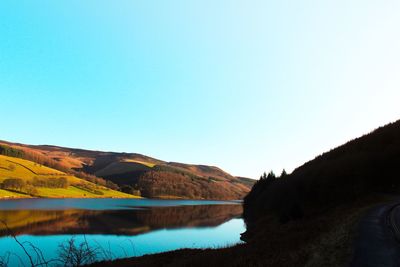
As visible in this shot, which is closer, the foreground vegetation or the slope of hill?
the foreground vegetation

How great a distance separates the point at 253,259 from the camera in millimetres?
23703

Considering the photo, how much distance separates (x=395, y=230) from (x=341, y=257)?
6905 millimetres

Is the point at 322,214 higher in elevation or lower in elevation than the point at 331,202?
lower

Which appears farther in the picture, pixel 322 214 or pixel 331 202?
pixel 331 202

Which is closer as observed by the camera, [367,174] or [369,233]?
[369,233]

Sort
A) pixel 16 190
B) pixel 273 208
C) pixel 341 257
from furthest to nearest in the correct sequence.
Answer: pixel 16 190, pixel 273 208, pixel 341 257

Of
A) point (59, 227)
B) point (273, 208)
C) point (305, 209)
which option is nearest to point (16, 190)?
point (59, 227)

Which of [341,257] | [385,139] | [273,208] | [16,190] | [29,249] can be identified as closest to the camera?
[341,257]

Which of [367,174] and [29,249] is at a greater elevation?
[367,174]

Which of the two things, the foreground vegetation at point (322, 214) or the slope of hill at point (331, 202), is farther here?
the slope of hill at point (331, 202)

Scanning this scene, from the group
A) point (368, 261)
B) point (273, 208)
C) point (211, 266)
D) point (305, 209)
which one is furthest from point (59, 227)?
Answer: point (368, 261)

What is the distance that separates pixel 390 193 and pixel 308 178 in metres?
18.6

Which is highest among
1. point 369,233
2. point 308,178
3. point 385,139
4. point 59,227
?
point 385,139

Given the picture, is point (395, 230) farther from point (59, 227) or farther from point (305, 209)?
point (59, 227)
